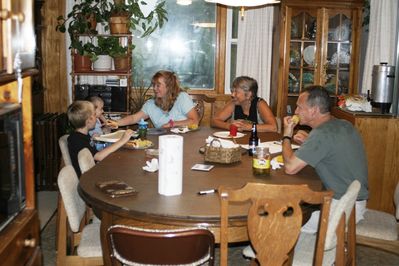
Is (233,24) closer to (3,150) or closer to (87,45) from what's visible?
(87,45)

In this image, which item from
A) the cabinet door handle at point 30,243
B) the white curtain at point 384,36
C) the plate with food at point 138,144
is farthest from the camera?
the white curtain at point 384,36

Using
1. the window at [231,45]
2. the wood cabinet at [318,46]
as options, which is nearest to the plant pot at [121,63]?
the window at [231,45]

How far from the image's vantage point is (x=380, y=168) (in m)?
4.14

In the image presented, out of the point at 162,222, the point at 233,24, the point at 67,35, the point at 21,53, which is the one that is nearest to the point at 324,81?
the point at 233,24

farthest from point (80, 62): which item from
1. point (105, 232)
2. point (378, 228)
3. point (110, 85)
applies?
point (378, 228)

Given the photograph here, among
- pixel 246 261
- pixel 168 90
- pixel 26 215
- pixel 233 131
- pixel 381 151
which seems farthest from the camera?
pixel 168 90

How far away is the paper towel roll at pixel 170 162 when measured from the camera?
214 cm

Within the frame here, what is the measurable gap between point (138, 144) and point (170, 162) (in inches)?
45.9

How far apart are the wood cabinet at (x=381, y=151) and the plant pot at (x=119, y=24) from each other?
2460 millimetres

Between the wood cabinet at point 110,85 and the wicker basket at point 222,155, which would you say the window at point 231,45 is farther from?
the wicker basket at point 222,155

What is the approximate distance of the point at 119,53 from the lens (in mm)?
5168

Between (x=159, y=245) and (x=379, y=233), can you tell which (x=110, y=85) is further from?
(x=159, y=245)

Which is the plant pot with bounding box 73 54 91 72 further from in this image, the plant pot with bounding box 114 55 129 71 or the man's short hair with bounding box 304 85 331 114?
the man's short hair with bounding box 304 85 331 114

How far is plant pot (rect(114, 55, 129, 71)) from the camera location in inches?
206
